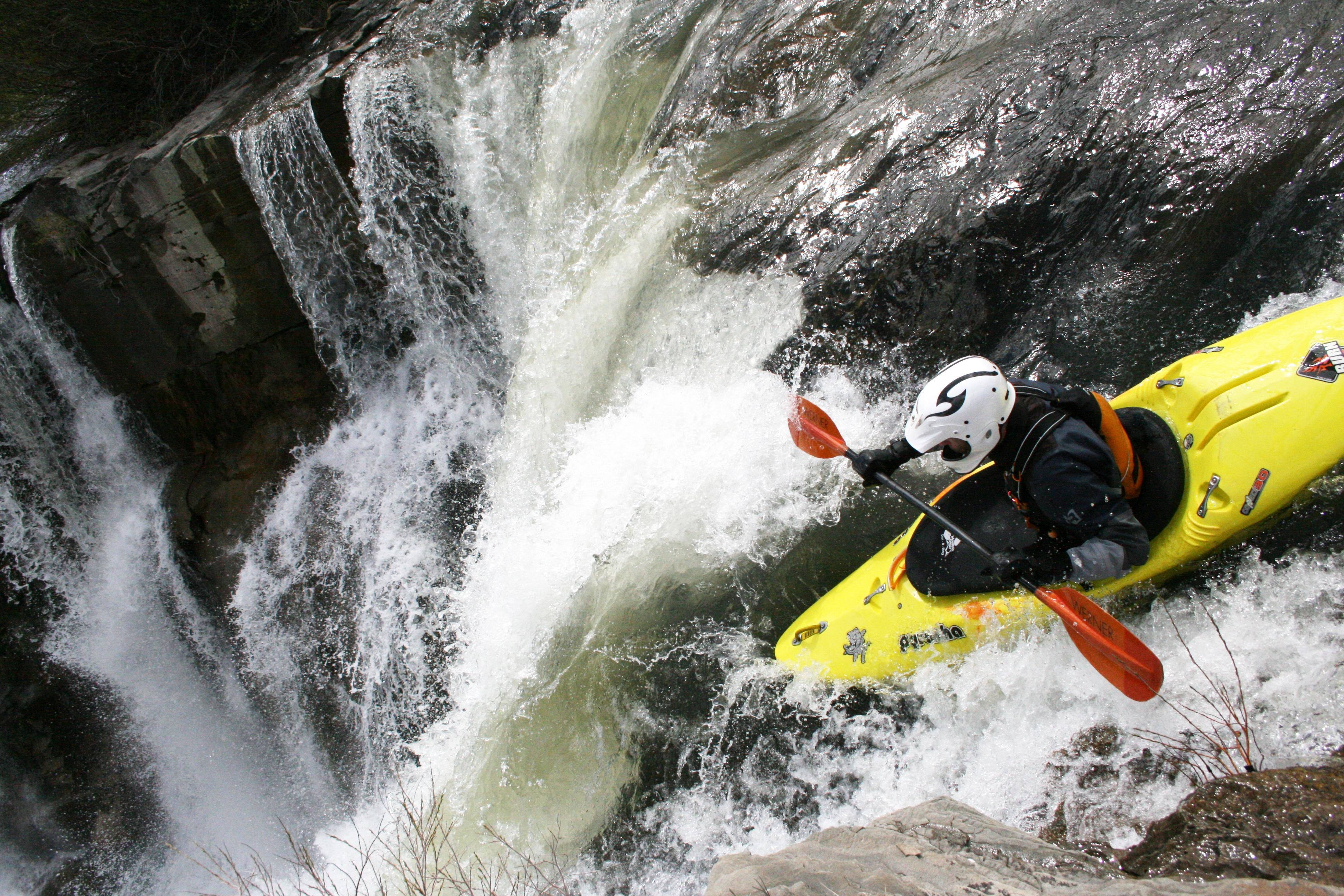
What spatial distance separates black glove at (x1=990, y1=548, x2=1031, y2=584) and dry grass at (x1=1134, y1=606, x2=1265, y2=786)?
67 cm

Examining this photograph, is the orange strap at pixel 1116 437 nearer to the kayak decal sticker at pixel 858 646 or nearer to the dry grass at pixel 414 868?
the kayak decal sticker at pixel 858 646

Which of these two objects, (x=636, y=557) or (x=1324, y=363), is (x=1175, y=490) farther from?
(x=636, y=557)

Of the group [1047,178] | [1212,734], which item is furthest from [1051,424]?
[1047,178]

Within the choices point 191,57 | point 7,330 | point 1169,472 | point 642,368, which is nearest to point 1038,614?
point 1169,472

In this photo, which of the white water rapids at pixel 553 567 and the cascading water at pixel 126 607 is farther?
the cascading water at pixel 126 607

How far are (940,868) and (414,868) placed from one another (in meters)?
2.88

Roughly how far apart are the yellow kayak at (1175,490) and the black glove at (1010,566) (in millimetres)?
199

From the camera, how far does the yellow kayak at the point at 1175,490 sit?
2428mm

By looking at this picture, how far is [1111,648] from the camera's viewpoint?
2385mm

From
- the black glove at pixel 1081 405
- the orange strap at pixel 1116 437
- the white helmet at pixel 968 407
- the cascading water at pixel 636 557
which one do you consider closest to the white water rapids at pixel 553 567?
the cascading water at pixel 636 557

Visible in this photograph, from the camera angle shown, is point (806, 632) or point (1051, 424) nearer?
point (1051, 424)

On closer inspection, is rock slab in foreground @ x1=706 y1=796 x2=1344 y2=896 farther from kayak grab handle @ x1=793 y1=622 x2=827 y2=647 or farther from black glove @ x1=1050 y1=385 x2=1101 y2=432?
black glove @ x1=1050 y1=385 x2=1101 y2=432

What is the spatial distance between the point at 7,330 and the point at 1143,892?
7.68 m

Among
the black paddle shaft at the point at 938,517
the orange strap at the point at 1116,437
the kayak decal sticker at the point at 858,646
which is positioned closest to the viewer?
the orange strap at the point at 1116,437
